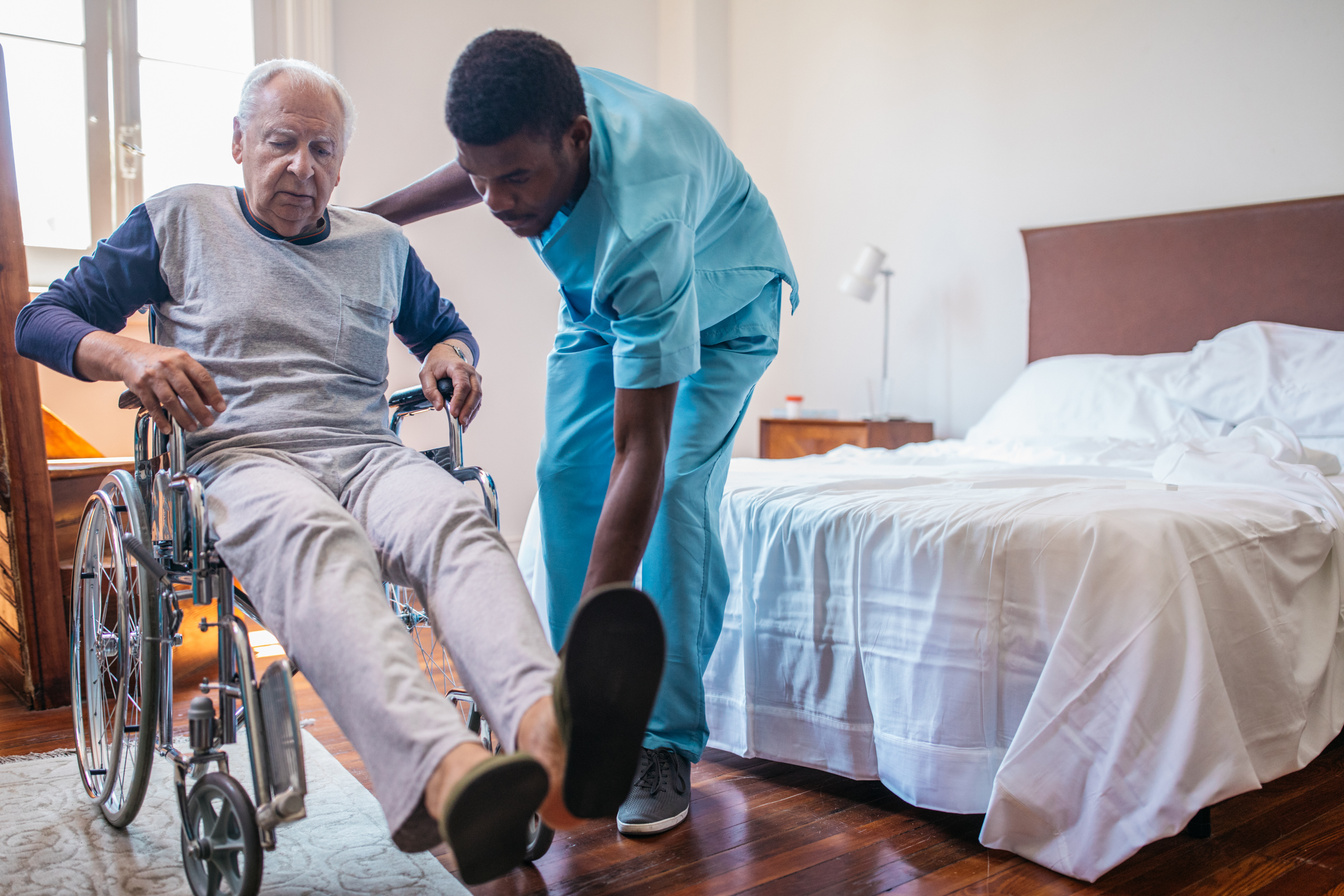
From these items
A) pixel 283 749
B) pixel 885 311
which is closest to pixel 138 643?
pixel 283 749

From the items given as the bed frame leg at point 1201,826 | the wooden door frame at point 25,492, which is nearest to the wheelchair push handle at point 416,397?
the wooden door frame at point 25,492

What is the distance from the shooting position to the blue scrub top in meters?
1.17

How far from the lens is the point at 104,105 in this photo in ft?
10.4

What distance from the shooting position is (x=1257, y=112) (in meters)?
2.96

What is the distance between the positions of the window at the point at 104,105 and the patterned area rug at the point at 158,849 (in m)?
2.05

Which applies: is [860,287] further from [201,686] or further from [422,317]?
[201,686]

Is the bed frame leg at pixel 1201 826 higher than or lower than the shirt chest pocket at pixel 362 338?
lower

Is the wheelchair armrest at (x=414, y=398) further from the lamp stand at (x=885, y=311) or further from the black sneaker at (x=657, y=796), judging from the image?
the lamp stand at (x=885, y=311)

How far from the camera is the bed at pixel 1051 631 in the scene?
Result: 127 cm

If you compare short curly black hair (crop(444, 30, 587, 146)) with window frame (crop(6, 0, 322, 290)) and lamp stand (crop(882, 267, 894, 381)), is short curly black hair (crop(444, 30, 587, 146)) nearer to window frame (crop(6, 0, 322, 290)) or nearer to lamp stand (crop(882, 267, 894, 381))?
window frame (crop(6, 0, 322, 290))

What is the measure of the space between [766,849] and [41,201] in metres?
3.08

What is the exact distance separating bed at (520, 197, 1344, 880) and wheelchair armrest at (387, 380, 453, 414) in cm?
61

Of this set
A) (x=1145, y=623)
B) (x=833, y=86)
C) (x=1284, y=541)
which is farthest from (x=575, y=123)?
(x=833, y=86)

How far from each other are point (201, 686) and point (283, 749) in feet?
0.66
